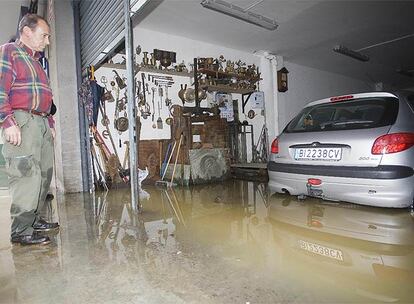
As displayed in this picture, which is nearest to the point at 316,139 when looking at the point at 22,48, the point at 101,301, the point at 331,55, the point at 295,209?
the point at 295,209

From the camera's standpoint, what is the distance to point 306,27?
19.6 feet

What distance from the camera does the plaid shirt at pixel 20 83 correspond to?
1.99 meters

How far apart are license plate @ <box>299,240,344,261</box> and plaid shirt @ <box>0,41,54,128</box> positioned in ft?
6.77

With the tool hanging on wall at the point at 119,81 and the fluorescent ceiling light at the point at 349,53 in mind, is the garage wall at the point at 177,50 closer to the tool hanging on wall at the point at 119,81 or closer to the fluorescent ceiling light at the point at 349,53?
the tool hanging on wall at the point at 119,81

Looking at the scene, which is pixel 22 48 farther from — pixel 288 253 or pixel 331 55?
pixel 331 55

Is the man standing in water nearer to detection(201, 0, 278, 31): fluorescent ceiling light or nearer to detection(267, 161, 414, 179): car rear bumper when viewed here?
detection(267, 161, 414, 179): car rear bumper

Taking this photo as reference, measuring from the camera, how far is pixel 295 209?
2.92 metres

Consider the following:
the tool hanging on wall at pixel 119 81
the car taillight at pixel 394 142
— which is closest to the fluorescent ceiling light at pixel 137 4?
the tool hanging on wall at pixel 119 81

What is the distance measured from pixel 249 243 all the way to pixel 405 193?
1366 mm

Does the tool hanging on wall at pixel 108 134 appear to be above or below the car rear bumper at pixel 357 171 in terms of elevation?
above

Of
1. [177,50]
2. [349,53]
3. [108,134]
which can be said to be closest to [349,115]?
[108,134]

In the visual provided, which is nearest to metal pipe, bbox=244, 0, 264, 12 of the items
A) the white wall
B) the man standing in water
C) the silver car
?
the silver car

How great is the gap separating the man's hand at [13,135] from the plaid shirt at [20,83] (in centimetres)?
3

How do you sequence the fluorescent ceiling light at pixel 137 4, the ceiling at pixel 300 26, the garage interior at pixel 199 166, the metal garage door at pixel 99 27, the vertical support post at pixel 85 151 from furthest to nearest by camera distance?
the ceiling at pixel 300 26
the vertical support post at pixel 85 151
the metal garage door at pixel 99 27
the fluorescent ceiling light at pixel 137 4
the garage interior at pixel 199 166
